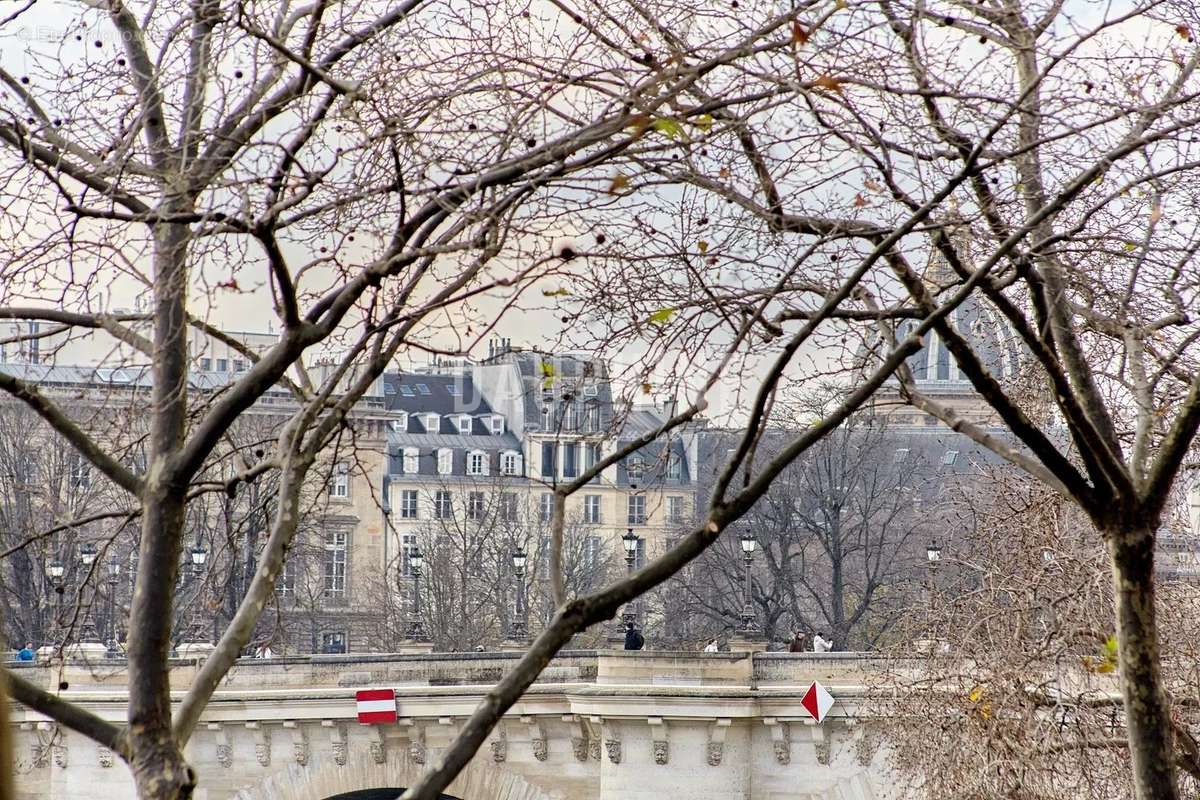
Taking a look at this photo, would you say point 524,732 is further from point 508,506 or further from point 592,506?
point 592,506

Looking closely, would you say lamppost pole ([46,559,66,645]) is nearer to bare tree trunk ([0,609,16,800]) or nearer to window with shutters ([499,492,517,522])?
bare tree trunk ([0,609,16,800])

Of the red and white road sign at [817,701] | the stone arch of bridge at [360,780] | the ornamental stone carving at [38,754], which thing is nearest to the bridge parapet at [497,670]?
the red and white road sign at [817,701]

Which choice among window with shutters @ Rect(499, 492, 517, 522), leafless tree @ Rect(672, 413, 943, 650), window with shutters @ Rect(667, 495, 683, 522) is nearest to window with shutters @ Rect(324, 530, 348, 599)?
window with shutters @ Rect(499, 492, 517, 522)

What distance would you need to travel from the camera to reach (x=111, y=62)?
7.12m

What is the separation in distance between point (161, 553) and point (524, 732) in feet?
77.7

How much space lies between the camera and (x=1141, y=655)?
8.32 m

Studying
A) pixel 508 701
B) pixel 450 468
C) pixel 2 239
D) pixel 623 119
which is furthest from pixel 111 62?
pixel 450 468

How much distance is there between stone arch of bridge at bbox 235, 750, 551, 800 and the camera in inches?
1181

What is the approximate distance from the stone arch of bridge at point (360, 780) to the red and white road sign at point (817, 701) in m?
5.24

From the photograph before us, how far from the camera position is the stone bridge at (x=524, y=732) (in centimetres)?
2811

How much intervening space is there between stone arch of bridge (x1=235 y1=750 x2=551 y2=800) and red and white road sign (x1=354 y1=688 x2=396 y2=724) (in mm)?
810

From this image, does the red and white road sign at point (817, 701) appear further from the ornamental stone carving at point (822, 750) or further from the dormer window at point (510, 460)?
the dormer window at point (510, 460)

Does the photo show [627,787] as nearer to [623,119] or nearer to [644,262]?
[644,262]

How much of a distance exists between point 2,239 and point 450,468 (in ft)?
264
